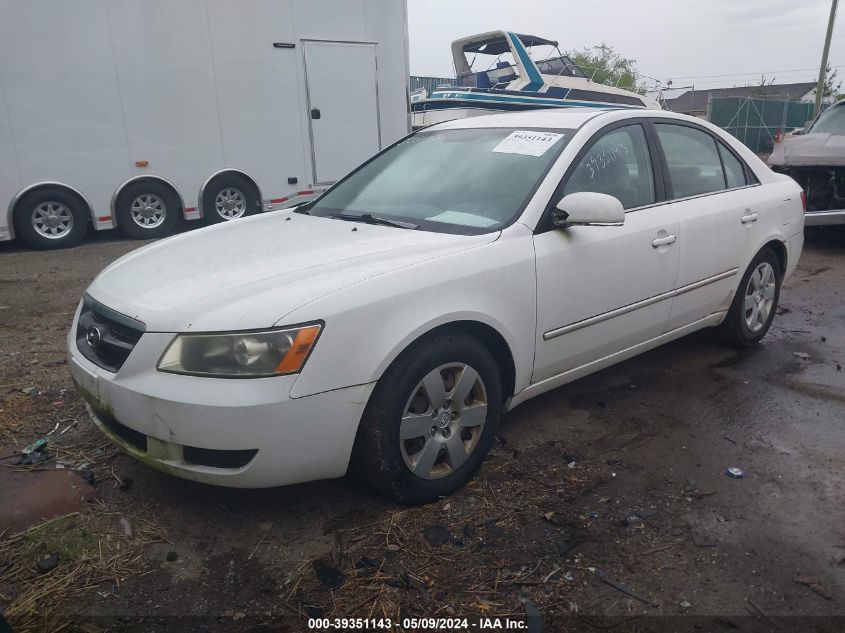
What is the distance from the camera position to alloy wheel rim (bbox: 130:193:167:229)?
8805 mm

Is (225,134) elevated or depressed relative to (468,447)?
elevated

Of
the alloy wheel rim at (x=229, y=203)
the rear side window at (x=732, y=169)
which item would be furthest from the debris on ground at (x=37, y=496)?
the alloy wheel rim at (x=229, y=203)

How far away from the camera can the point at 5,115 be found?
25.4 ft

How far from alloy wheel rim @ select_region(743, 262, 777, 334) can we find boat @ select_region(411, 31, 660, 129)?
9.60m

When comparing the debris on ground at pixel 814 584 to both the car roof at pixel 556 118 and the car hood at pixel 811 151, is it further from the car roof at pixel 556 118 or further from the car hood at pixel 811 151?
the car hood at pixel 811 151

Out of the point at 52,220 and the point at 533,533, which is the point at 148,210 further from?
the point at 533,533

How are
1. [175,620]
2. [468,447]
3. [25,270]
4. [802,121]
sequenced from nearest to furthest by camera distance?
[175,620] < [468,447] < [25,270] < [802,121]

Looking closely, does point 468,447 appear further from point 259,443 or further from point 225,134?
point 225,134

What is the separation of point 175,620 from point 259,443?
62cm

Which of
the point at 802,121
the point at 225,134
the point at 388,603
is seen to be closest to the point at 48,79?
the point at 225,134

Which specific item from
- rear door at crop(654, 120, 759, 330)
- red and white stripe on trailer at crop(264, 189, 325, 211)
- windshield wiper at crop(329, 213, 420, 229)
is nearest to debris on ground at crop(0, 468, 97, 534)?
windshield wiper at crop(329, 213, 420, 229)

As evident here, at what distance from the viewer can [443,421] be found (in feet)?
9.18

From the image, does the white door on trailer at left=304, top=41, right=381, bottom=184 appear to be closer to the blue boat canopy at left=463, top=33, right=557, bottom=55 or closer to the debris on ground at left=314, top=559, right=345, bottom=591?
the blue boat canopy at left=463, top=33, right=557, bottom=55

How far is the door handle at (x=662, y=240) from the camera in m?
3.59
